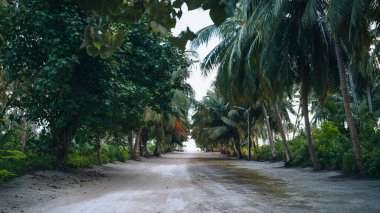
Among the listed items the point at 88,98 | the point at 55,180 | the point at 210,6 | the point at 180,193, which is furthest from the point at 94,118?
the point at 210,6

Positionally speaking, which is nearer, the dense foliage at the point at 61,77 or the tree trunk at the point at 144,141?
the dense foliage at the point at 61,77

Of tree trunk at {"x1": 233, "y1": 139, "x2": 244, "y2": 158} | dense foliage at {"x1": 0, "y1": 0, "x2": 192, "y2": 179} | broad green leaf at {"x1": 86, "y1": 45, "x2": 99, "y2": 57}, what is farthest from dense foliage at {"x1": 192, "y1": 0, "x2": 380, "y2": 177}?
tree trunk at {"x1": 233, "y1": 139, "x2": 244, "y2": 158}

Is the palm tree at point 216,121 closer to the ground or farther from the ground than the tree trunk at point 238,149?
farther from the ground

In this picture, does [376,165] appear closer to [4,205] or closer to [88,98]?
[88,98]

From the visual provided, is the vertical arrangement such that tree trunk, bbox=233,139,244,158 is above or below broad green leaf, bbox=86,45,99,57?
above

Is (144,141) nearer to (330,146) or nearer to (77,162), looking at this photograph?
(77,162)

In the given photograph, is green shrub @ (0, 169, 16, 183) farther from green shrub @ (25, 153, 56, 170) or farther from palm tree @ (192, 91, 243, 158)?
palm tree @ (192, 91, 243, 158)

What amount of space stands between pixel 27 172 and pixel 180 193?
202 inches

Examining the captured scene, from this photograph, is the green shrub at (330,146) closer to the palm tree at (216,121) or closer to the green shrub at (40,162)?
the green shrub at (40,162)

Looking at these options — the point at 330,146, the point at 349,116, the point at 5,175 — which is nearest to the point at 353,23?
the point at 349,116

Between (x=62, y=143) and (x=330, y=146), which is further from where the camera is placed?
(x=330, y=146)

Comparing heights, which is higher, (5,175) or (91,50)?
(91,50)

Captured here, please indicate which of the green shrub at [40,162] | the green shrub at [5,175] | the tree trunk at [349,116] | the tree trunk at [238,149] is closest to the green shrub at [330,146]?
the tree trunk at [349,116]

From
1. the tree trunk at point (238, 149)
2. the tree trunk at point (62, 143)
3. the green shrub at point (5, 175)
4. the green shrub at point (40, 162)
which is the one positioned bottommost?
the green shrub at point (5, 175)
